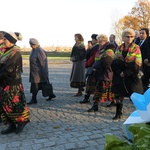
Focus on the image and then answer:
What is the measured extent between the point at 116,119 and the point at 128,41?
162 cm

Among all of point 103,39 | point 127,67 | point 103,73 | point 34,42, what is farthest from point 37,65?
point 127,67

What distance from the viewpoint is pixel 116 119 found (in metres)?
5.55

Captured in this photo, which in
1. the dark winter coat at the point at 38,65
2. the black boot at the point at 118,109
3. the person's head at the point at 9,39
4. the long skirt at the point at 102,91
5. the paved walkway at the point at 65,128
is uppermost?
the person's head at the point at 9,39

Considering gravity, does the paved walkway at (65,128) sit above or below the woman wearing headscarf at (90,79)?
below

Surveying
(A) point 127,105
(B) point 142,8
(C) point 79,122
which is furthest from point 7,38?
(B) point 142,8

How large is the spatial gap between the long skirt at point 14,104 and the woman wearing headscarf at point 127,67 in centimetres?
189

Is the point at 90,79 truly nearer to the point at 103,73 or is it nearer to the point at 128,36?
the point at 103,73

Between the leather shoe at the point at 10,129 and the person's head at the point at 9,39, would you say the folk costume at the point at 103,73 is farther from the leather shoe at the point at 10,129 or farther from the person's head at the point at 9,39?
the person's head at the point at 9,39

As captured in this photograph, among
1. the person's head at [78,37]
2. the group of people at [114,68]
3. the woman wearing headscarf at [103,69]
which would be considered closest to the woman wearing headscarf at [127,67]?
the group of people at [114,68]

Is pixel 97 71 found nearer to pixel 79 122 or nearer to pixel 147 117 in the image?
pixel 79 122

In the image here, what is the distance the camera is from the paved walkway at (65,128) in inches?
165

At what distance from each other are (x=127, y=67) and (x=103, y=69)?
3.55 feet

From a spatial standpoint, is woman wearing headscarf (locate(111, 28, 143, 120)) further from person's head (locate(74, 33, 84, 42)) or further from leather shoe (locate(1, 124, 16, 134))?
person's head (locate(74, 33, 84, 42))

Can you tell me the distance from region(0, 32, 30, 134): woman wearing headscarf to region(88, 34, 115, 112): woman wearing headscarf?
6.39ft
